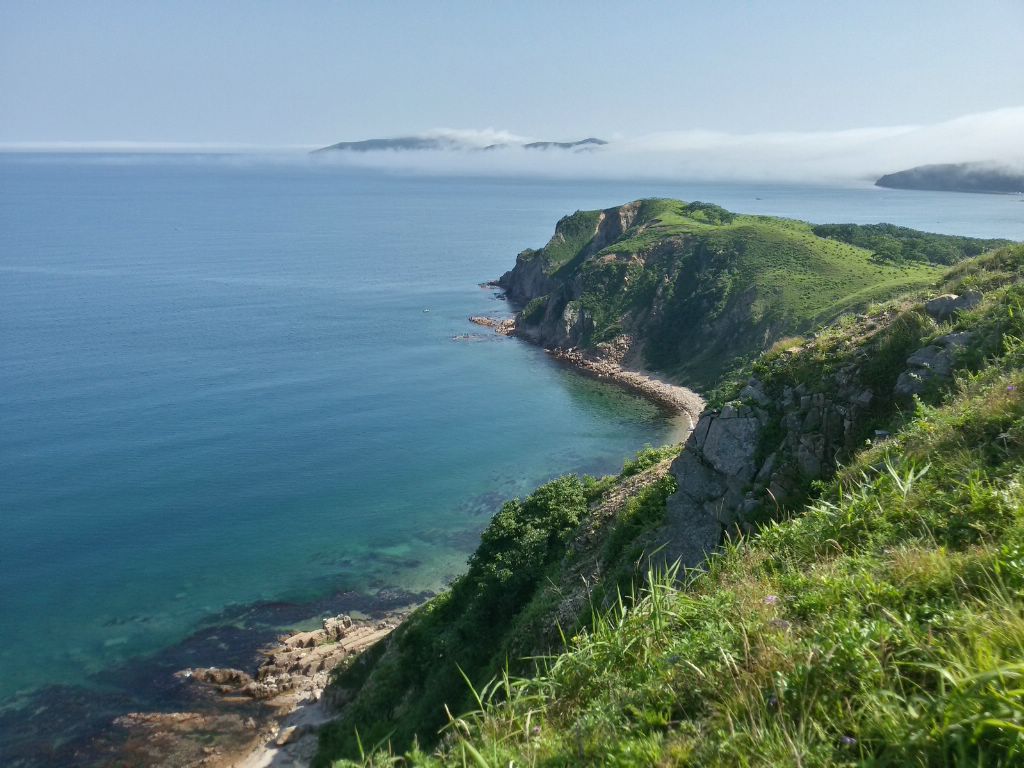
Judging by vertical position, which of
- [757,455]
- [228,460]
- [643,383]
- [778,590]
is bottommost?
[643,383]

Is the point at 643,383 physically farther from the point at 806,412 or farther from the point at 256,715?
the point at 806,412

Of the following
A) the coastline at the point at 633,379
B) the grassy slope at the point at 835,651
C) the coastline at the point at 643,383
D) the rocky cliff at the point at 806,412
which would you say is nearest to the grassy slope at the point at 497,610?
the rocky cliff at the point at 806,412

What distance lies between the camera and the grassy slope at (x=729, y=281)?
73500 millimetres

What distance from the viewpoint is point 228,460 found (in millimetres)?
51000

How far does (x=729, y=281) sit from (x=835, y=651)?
84955 mm

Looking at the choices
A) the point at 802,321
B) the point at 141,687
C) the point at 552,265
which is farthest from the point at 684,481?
the point at 552,265

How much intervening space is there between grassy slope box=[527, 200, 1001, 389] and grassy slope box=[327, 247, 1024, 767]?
201 feet

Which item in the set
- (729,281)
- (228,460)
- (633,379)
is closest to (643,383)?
(633,379)

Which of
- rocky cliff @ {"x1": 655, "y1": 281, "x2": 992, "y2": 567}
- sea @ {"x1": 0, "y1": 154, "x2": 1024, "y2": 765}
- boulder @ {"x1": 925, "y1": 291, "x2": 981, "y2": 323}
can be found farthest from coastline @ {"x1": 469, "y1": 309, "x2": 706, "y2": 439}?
boulder @ {"x1": 925, "y1": 291, "x2": 981, "y2": 323}

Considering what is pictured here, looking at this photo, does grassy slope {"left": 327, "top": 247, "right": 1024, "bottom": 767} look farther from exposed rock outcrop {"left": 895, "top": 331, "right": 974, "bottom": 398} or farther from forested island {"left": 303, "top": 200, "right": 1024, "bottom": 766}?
exposed rock outcrop {"left": 895, "top": 331, "right": 974, "bottom": 398}

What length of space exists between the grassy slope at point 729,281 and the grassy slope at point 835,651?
201 feet

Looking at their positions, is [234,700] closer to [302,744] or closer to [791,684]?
[302,744]

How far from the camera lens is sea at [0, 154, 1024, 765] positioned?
33.0 m

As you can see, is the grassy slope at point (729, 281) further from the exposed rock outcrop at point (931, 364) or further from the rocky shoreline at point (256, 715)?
the exposed rock outcrop at point (931, 364)
